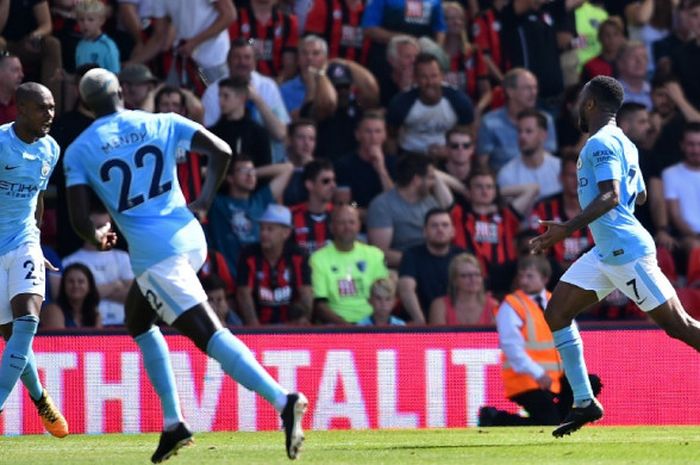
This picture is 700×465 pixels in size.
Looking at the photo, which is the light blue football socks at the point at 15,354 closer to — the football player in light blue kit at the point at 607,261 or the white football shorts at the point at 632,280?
the football player in light blue kit at the point at 607,261

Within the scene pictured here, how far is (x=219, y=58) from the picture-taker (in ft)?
58.1

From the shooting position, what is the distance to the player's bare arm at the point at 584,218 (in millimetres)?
9859

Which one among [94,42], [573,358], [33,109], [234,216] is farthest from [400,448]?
[94,42]

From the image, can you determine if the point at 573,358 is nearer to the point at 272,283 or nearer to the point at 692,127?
the point at 272,283

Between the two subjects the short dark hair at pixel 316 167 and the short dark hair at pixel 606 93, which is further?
the short dark hair at pixel 316 167

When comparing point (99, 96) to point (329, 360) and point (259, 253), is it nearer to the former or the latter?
point (329, 360)

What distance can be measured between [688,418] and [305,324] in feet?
12.1

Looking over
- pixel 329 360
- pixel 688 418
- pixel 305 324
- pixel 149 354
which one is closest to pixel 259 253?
pixel 305 324

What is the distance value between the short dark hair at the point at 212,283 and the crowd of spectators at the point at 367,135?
2 centimetres

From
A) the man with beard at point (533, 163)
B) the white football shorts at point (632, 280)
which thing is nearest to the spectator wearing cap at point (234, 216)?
the man with beard at point (533, 163)

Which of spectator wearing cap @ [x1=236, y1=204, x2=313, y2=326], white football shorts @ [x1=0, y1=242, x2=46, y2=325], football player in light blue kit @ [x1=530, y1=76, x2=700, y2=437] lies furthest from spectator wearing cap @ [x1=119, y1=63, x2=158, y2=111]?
football player in light blue kit @ [x1=530, y1=76, x2=700, y2=437]

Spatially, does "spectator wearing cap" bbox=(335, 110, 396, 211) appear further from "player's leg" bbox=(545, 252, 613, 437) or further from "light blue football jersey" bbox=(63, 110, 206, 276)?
"light blue football jersey" bbox=(63, 110, 206, 276)

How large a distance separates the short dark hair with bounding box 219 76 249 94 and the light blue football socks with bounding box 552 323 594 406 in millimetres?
6724

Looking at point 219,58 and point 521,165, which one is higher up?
point 219,58
